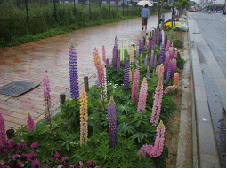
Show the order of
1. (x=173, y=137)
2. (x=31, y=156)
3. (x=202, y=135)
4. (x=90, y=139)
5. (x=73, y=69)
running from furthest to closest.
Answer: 1. (x=173, y=137)
2. (x=202, y=135)
3. (x=73, y=69)
4. (x=90, y=139)
5. (x=31, y=156)

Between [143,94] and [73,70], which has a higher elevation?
[73,70]

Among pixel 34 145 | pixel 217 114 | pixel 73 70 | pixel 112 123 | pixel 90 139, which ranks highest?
pixel 73 70

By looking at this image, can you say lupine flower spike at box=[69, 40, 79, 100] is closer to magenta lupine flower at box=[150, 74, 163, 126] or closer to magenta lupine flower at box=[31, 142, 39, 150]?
magenta lupine flower at box=[31, 142, 39, 150]

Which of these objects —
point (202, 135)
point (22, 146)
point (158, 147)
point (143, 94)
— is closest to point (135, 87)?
point (143, 94)

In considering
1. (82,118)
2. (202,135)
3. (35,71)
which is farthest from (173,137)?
(35,71)

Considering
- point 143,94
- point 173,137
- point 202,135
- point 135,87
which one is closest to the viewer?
point 143,94

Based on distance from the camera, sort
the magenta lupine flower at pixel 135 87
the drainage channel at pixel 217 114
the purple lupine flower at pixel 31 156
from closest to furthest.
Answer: the purple lupine flower at pixel 31 156
the drainage channel at pixel 217 114
the magenta lupine flower at pixel 135 87

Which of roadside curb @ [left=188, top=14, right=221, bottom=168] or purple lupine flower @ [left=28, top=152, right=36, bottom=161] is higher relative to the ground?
purple lupine flower @ [left=28, top=152, right=36, bottom=161]

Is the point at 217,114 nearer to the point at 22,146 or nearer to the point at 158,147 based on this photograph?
the point at 158,147

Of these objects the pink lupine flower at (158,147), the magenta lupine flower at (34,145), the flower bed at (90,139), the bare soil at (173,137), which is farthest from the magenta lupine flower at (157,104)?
the magenta lupine flower at (34,145)

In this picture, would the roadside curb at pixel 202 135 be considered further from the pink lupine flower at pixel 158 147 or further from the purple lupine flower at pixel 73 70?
the purple lupine flower at pixel 73 70

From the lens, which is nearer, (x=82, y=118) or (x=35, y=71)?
(x=82, y=118)

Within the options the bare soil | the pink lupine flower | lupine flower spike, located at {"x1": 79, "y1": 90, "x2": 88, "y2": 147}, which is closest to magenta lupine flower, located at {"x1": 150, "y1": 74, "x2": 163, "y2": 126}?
the bare soil

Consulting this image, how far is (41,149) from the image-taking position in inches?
104
